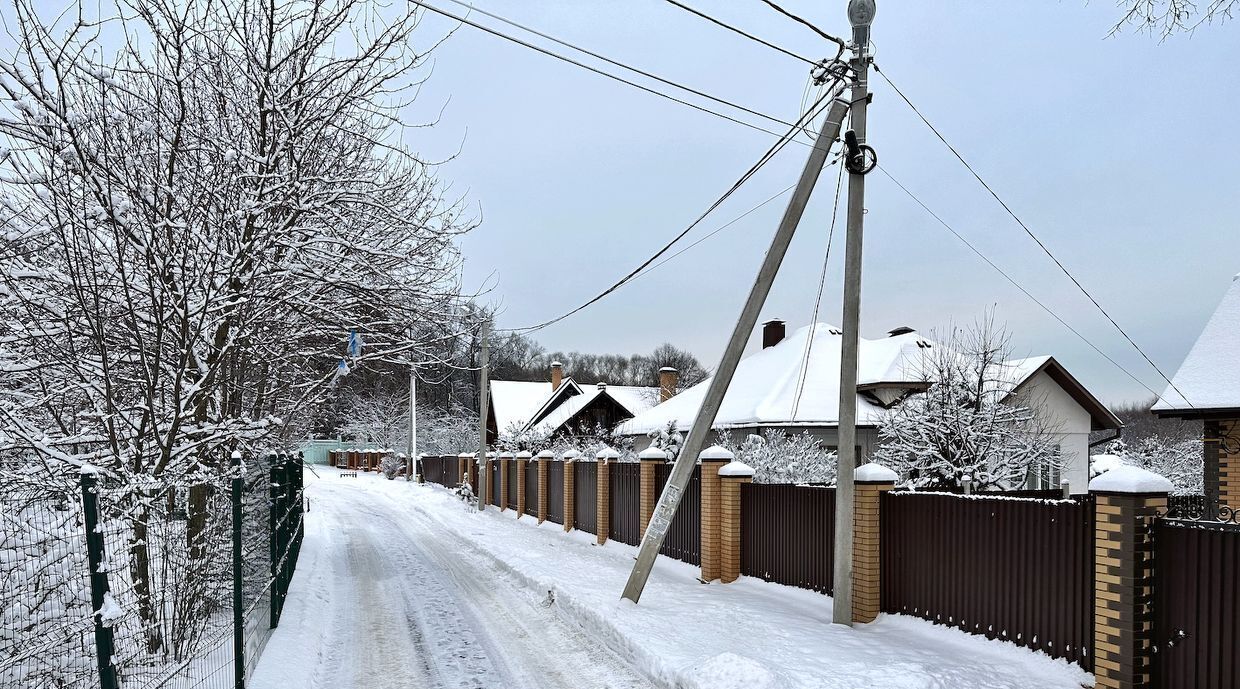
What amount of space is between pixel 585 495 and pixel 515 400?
31.7m

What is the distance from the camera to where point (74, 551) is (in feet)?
14.2

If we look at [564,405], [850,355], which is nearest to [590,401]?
[564,405]

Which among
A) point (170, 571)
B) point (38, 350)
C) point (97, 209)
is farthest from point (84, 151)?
point (170, 571)

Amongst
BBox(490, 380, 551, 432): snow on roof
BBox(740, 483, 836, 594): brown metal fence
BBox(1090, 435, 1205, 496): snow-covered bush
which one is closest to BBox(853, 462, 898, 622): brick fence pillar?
BBox(740, 483, 836, 594): brown metal fence

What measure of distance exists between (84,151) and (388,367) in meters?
5.46

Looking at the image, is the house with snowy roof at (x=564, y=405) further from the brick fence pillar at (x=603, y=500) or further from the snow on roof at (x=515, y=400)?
the brick fence pillar at (x=603, y=500)

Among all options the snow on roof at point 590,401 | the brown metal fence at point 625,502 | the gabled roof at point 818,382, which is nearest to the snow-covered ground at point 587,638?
the brown metal fence at point 625,502

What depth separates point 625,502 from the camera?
15.7 meters

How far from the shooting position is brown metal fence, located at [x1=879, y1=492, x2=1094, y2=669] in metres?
6.79

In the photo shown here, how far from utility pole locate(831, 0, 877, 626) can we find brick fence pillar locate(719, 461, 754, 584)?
2.85 meters

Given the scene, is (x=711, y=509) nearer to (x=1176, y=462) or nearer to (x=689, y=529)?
(x=689, y=529)

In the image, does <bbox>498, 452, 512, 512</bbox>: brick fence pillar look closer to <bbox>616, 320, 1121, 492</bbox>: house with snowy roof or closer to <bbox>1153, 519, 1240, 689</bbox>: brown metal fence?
<bbox>616, 320, 1121, 492</bbox>: house with snowy roof

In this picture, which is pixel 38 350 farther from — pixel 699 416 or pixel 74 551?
pixel 699 416

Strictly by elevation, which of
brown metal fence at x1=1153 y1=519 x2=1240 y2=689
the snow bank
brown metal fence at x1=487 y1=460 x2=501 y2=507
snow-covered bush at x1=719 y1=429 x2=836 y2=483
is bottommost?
brown metal fence at x1=487 y1=460 x2=501 y2=507
